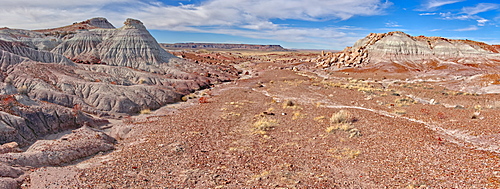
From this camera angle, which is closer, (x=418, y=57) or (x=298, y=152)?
(x=298, y=152)

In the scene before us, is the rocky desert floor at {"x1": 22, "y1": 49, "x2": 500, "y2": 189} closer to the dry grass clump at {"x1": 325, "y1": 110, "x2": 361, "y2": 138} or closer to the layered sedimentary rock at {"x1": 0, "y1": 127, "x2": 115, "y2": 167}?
the dry grass clump at {"x1": 325, "y1": 110, "x2": 361, "y2": 138}

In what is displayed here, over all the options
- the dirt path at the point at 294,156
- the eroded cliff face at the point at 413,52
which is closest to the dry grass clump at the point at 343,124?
the dirt path at the point at 294,156

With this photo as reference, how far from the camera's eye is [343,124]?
1908cm

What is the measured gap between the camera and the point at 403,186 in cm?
978

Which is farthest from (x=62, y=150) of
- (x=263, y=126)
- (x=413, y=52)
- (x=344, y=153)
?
(x=413, y=52)

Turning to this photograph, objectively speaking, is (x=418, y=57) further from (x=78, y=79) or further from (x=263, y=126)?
(x=78, y=79)

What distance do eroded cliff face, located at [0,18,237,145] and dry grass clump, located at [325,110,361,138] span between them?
1690 centimetres

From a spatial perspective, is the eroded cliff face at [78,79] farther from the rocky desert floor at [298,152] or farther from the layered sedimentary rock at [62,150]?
the rocky desert floor at [298,152]

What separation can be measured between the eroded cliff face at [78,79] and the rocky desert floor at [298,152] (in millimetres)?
4176

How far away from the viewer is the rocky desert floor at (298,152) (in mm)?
10602

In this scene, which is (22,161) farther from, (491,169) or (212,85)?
(212,85)

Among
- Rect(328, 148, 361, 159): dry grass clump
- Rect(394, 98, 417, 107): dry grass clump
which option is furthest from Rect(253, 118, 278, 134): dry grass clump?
Rect(394, 98, 417, 107): dry grass clump

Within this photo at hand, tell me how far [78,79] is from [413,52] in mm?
71137

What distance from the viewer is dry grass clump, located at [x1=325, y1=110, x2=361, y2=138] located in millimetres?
17375
